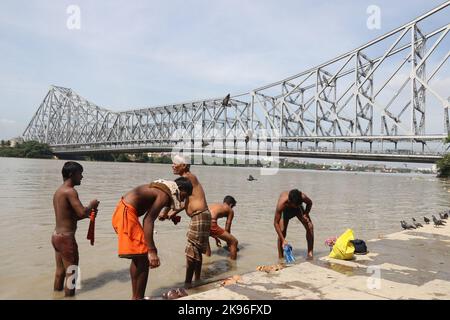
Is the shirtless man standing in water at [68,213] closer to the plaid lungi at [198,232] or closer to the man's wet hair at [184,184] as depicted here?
the man's wet hair at [184,184]

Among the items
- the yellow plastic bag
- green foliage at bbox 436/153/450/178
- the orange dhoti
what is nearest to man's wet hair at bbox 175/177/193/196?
the orange dhoti

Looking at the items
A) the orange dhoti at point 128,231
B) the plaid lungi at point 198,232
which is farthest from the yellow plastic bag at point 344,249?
the orange dhoti at point 128,231

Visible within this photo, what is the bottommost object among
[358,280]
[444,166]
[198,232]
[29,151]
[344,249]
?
[358,280]

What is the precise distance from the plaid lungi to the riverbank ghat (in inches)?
22.1

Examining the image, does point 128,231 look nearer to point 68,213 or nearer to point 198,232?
point 68,213

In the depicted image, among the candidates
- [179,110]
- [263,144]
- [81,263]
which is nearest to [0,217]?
[81,263]

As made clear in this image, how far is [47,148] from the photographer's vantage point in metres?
80.8

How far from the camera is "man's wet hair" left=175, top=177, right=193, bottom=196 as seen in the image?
4.30 m

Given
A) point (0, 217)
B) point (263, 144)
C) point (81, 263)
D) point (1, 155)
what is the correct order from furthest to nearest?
→ point (1, 155)
point (263, 144)
point (0, 217)
point (81, 263)

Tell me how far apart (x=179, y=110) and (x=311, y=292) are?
3766 inches

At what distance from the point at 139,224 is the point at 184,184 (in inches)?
32.8

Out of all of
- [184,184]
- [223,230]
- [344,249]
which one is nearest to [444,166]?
[223,230]

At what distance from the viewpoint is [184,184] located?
4.33 meters
